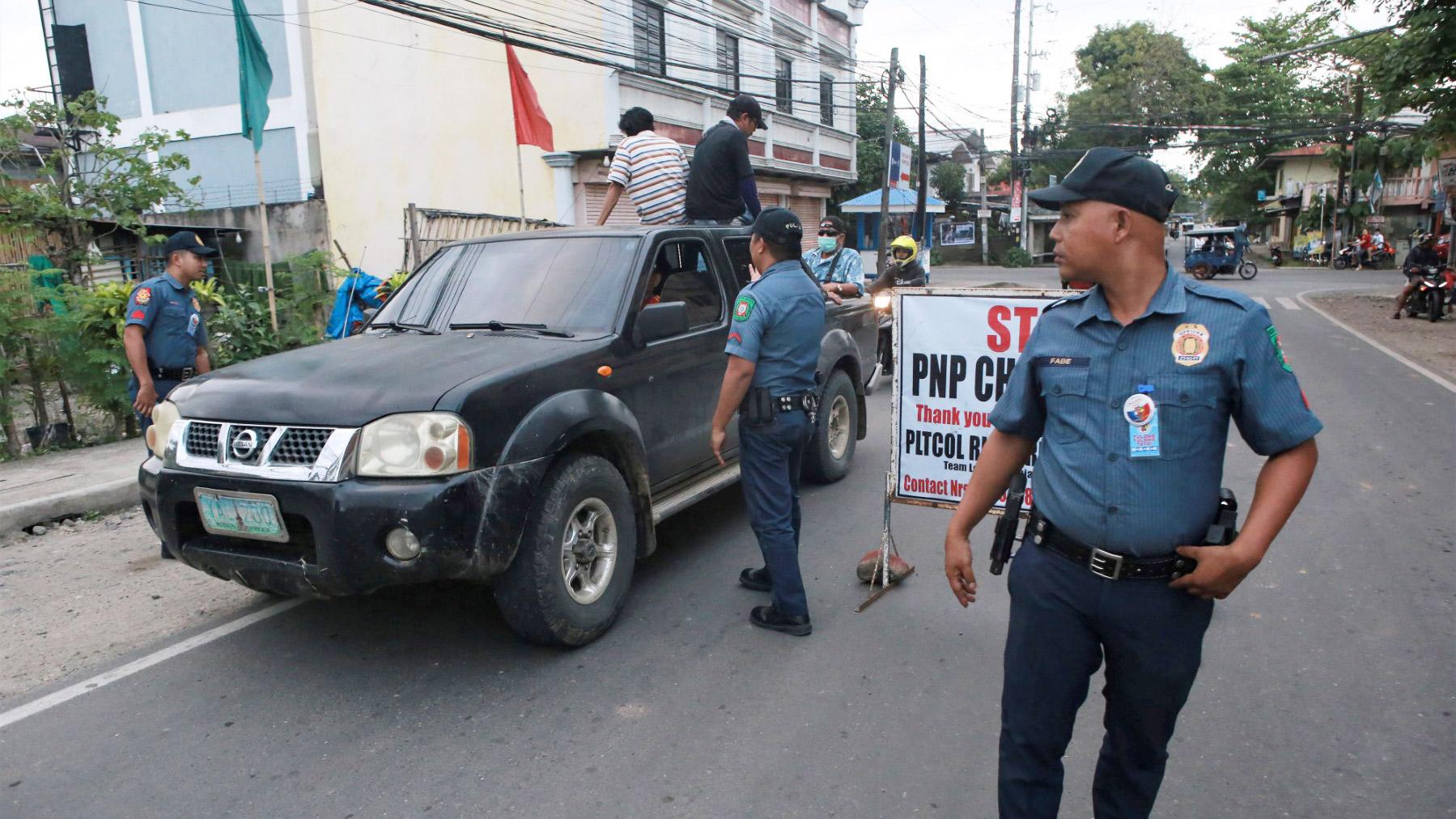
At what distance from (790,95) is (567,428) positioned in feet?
78.1

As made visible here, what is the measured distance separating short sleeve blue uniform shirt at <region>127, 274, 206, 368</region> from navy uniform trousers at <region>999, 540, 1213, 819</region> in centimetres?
556

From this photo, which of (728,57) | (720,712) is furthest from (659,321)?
(728,57)

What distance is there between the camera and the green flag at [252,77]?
377 inches

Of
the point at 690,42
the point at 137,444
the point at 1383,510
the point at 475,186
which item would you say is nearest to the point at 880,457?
the point at 1383,510

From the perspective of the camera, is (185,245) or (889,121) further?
(889,121)

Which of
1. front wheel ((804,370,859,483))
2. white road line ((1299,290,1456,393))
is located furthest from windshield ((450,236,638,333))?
white road line ((1299,290,1456,393))

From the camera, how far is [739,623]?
14.3ft

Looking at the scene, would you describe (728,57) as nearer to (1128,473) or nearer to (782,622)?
(782,622)

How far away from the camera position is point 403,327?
4.77m

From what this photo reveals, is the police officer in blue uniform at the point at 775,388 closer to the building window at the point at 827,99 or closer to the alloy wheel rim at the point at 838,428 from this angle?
the alloy wheel rim at the point at 838,428

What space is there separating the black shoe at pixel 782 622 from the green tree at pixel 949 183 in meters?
52.8

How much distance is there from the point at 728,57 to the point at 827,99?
653 centimetres

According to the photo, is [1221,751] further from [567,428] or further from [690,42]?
[690,42]

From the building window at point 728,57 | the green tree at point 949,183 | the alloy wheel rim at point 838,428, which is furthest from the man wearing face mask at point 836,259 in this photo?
the green tree at point 949,183
